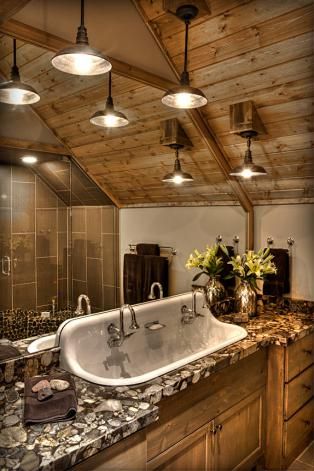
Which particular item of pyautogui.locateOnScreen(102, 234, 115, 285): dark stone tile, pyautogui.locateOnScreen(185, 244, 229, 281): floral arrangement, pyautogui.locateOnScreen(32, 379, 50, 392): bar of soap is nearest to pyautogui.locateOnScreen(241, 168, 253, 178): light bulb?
pyautogui.locateOnScreen(185, 244, 229, 281): floral arrangement

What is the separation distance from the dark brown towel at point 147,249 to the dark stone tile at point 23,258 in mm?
645

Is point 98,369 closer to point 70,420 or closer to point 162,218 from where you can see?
point 70,420

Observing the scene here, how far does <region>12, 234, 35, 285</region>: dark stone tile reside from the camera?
1610mm

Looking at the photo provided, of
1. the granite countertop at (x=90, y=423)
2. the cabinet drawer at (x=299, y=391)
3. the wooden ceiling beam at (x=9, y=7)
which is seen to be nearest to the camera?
the granite countertop at (x=90, y=423)

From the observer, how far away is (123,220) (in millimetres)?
2066

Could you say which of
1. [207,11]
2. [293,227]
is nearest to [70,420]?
[207,11]

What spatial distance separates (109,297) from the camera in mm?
1994

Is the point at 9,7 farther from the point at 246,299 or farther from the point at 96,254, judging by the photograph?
the point at 246,299

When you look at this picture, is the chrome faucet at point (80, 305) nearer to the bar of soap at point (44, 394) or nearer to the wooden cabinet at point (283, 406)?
the bar of soap at point (44, 394)

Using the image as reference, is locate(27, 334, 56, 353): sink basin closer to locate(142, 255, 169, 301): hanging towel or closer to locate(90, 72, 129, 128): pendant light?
locate(142, 255, 169, 301): hanging towel

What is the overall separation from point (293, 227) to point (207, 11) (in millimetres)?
1530

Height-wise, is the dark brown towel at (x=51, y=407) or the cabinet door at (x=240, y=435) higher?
the dark brown towel at (x=51, y=407)

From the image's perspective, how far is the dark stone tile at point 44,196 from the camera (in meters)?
1.66

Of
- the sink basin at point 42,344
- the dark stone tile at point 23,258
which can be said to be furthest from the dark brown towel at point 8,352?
the dark stone tile at point 23,258
